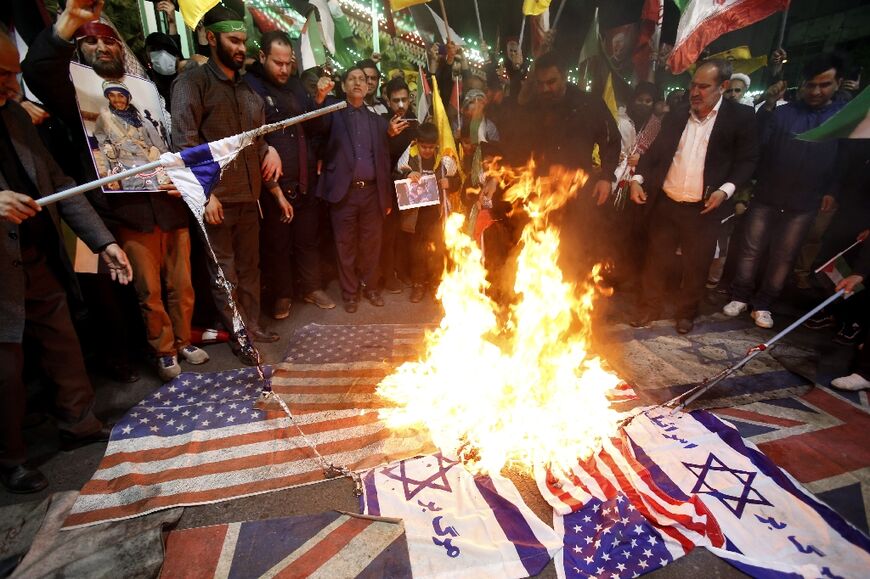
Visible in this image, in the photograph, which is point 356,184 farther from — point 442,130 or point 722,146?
point 722,146

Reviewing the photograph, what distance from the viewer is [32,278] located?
318 centimetres

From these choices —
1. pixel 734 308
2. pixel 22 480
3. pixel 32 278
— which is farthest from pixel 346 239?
pixel 734 308

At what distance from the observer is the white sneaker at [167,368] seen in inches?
178

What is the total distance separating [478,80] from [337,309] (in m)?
4.37

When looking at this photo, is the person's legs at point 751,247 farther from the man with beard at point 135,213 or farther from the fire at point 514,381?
the man with beard at point 135,213

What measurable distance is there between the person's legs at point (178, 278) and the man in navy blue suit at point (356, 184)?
2.04 metres

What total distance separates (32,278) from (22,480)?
1.50 meters

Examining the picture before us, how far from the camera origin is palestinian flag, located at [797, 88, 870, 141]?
11.8 feet

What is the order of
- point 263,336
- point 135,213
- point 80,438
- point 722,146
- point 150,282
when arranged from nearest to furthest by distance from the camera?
point 80,438 < point 135,213 < point 150,282 < point 722,146 < point 263,336

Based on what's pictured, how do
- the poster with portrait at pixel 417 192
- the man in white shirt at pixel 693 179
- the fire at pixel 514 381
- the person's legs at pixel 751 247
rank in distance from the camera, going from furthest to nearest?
the poster with portrait at pixel 417 192, the person's legs at pixel 751 247, the man in white shirt at pixel 693 179, the fire at pixel 514 381

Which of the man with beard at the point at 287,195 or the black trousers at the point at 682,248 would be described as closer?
the man with beard at the point at 287,195

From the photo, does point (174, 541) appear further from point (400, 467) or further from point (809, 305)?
point (809, 305)

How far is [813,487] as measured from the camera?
10.7 feet

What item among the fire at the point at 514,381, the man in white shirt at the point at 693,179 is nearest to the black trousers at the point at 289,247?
the fire at the point at 514,381
